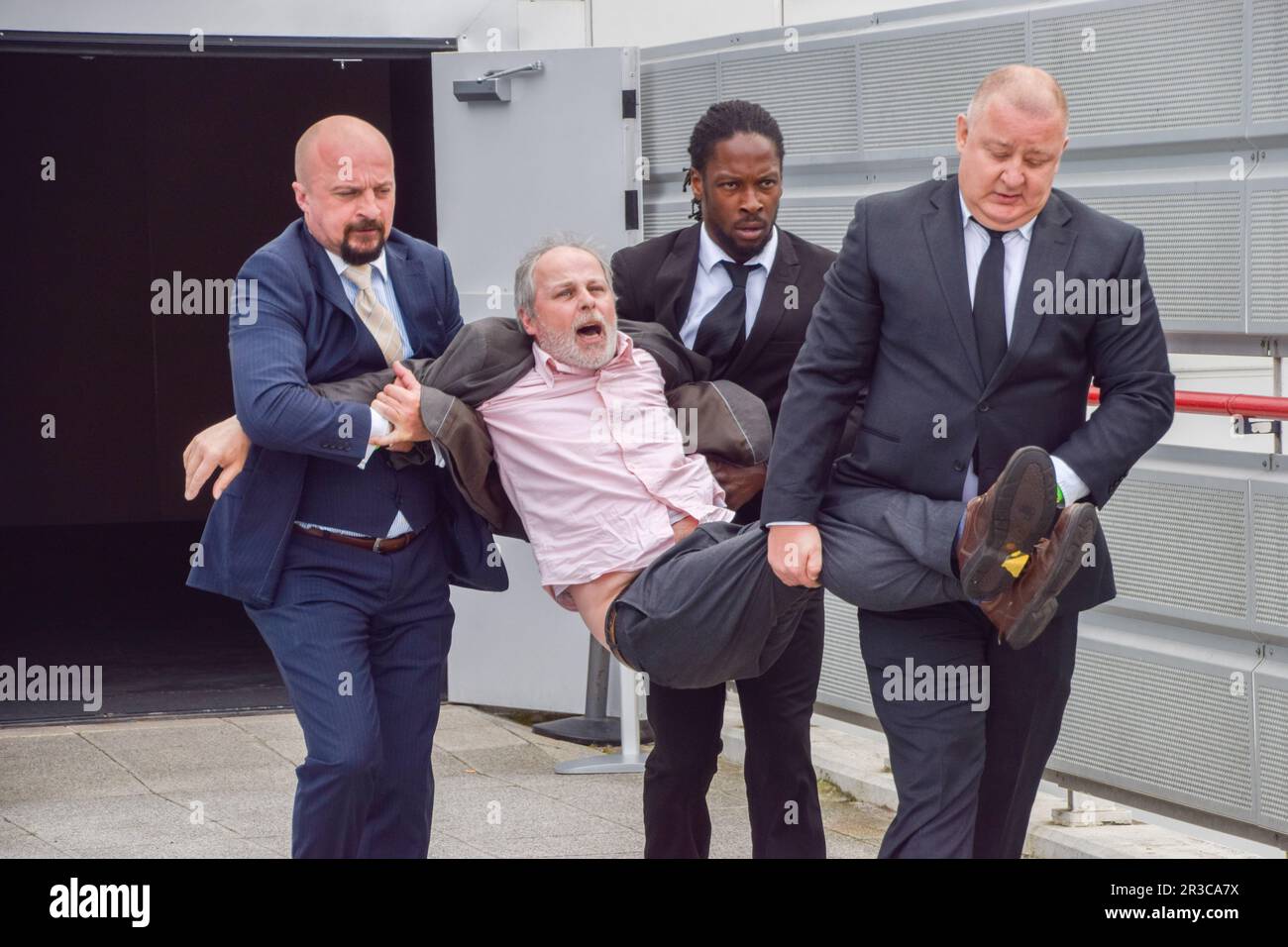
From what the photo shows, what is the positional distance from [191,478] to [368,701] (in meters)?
0.65

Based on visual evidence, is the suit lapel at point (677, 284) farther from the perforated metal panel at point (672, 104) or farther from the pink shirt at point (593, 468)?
the perforated metal panel at point (672, 104)

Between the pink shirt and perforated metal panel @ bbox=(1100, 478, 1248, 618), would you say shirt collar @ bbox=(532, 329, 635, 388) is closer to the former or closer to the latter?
the pink shirt

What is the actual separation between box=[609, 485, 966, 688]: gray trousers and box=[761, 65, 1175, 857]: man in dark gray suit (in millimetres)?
12

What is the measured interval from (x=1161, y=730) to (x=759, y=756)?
1.51 m

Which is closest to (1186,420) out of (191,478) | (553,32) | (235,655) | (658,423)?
(658,423)

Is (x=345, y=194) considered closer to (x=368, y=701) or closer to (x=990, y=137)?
(x=368, y=701)

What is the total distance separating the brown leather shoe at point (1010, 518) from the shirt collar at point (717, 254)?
4.31 feet

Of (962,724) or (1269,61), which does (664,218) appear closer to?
(1269,61)

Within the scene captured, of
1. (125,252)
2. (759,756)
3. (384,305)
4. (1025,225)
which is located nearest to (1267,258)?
(1025,225)

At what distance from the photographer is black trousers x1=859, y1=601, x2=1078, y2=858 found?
3.45 metres

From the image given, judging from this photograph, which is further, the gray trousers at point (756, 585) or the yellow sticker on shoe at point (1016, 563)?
the gray trousers at point (756, 585)

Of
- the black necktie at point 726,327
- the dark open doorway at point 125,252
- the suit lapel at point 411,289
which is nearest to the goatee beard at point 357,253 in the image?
the suit lapel at point 411,289

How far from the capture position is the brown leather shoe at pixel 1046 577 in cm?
320

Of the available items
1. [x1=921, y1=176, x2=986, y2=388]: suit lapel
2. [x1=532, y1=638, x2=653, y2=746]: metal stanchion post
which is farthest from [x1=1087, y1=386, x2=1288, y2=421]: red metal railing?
[x1=532, y1=638, x2=653, y2=746]: metal stanchion post
